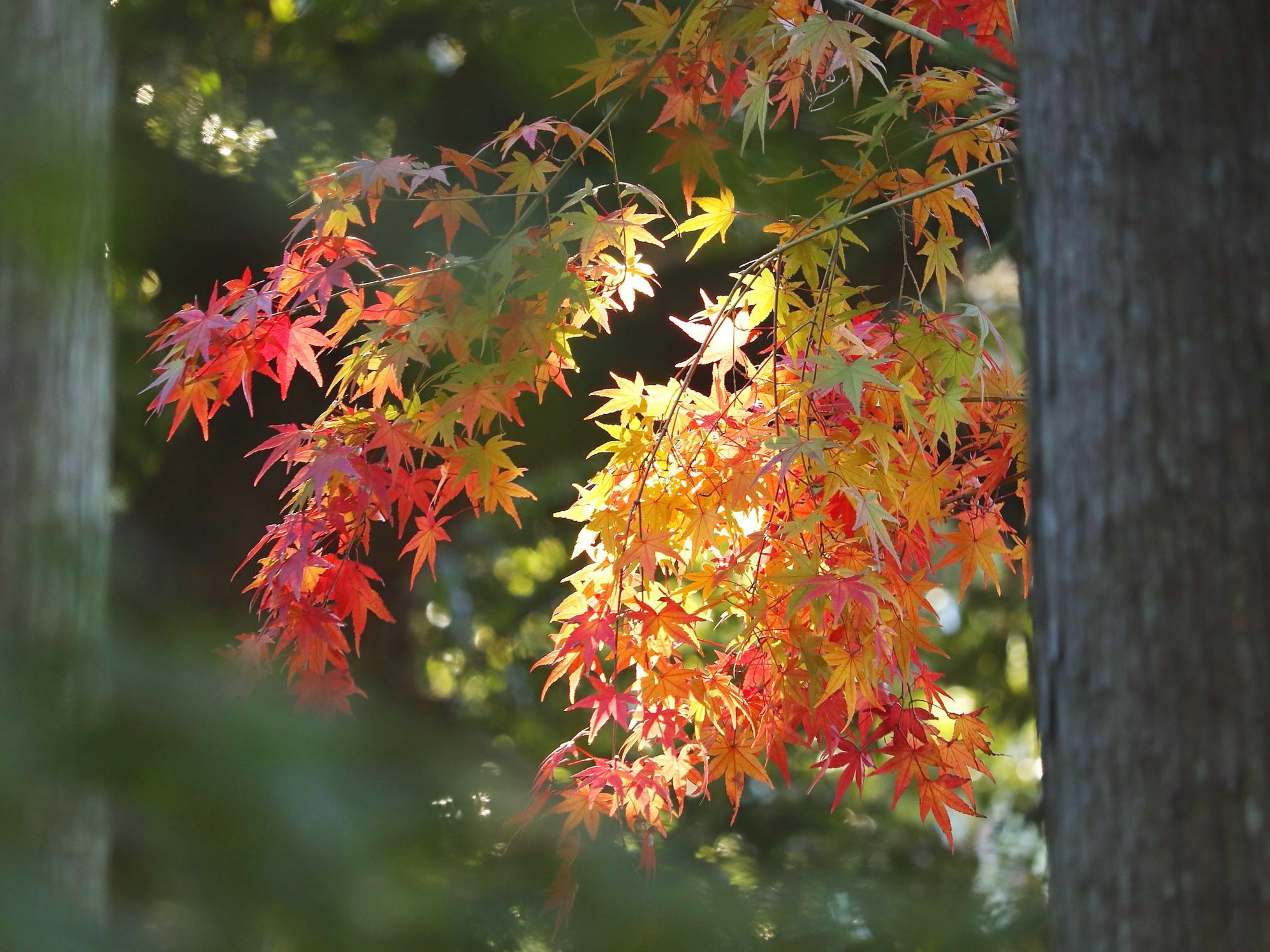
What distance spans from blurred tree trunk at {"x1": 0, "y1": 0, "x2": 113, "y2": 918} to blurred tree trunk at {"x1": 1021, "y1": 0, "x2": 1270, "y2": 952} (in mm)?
808

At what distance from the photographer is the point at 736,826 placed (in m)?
4.31

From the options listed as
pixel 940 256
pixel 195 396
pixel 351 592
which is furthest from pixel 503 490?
pixel 940 256

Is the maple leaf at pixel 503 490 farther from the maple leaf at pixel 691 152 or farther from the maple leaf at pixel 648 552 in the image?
the maple leaf at pixel 691 152

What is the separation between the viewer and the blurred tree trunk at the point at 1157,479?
2.88ft

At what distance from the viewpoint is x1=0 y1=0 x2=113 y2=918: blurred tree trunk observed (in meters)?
0.37

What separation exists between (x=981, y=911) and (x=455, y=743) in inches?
15.4

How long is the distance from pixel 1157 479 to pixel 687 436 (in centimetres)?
101

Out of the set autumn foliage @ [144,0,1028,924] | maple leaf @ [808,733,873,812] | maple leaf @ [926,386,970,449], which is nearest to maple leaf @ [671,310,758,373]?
autumn foliage @ [144,0,1028,924]

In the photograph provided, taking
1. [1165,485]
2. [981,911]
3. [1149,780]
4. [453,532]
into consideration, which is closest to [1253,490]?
[1165,485]

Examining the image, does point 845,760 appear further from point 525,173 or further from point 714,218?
point 525,173

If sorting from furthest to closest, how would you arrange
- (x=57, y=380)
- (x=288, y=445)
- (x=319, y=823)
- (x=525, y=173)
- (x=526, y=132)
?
(x=525, y=173) < (x=526, y=132) < (x=288, y=445) < (x=57, y=380) < (x=319, y=823)

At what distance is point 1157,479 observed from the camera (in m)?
0.91

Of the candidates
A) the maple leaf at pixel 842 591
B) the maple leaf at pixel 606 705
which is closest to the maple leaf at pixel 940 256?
the maple leaf at pixel 842 591

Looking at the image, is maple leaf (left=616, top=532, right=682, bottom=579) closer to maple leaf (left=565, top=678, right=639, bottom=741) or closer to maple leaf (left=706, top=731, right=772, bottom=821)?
maple leaf (left=565, top=678, right=639, bottom=741)
